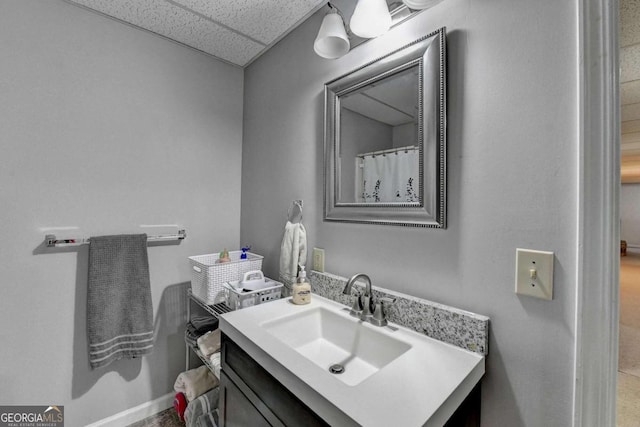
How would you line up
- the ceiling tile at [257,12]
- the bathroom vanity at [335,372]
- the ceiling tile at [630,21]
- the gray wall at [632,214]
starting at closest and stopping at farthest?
the bathroom vanity at [335,372], the ceiling tile at [630,21], the ceiling tile at [257,12], the gray wall at [632,214]

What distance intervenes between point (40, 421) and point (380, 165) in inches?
75.0

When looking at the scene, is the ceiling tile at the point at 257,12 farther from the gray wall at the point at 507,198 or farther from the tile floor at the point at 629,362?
the tile floor at the point at 629,362

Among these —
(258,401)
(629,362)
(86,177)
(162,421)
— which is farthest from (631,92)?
(162,421)

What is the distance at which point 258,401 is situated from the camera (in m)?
0.82

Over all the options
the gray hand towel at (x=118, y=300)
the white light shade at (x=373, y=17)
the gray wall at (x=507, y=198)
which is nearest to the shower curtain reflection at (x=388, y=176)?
the gray wall at (x=507, y=198)

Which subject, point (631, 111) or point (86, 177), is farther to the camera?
point (631, 111)

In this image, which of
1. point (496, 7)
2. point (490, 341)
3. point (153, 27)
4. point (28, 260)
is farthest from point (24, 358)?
point (496, 7)

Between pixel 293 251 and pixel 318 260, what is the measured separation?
127 mm

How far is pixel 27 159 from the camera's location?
4.01ft

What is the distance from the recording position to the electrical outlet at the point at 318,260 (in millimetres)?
1285

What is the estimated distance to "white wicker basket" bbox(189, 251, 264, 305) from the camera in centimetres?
136

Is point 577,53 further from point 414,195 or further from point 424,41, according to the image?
point 414,195

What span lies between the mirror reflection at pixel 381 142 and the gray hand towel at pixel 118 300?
1113 mm

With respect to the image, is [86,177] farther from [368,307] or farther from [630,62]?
[630,62]
